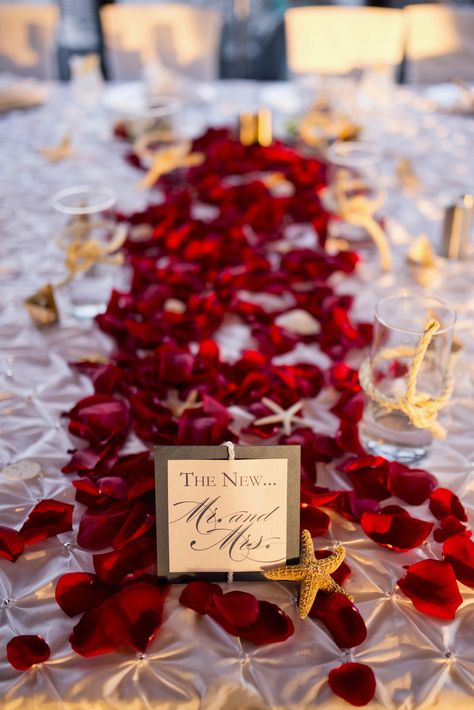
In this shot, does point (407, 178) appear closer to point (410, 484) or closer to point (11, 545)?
point (410, 484)

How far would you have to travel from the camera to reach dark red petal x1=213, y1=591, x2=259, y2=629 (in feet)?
2.49

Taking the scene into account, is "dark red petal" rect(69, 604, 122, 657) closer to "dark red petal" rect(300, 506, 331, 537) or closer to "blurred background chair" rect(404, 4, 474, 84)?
"dark red petal" rect(300, 506, 331, 537)

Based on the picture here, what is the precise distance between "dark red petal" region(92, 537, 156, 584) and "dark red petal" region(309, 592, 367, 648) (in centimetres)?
20

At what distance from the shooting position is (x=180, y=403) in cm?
113

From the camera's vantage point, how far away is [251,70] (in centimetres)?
484

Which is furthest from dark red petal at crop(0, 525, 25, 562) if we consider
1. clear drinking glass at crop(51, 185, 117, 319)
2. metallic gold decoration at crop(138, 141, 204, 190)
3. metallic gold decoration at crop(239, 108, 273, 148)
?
metallic gold decoration at crop(239, 108, 273, 148)

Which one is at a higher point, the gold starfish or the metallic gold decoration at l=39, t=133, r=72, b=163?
the metallic gold decoration at l=39, t=133, r=72, b=163

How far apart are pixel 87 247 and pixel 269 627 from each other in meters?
0.85

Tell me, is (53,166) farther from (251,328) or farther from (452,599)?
(452,599)

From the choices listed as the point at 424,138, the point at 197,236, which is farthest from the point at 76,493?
the point at 424,138

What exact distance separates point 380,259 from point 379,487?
2.54 feet

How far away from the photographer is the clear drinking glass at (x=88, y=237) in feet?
4.57

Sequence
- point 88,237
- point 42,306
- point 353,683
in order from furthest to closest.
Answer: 1. point 88,237
2. point 42,306
3. point 353,683

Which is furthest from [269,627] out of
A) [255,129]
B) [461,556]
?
[255,129]
